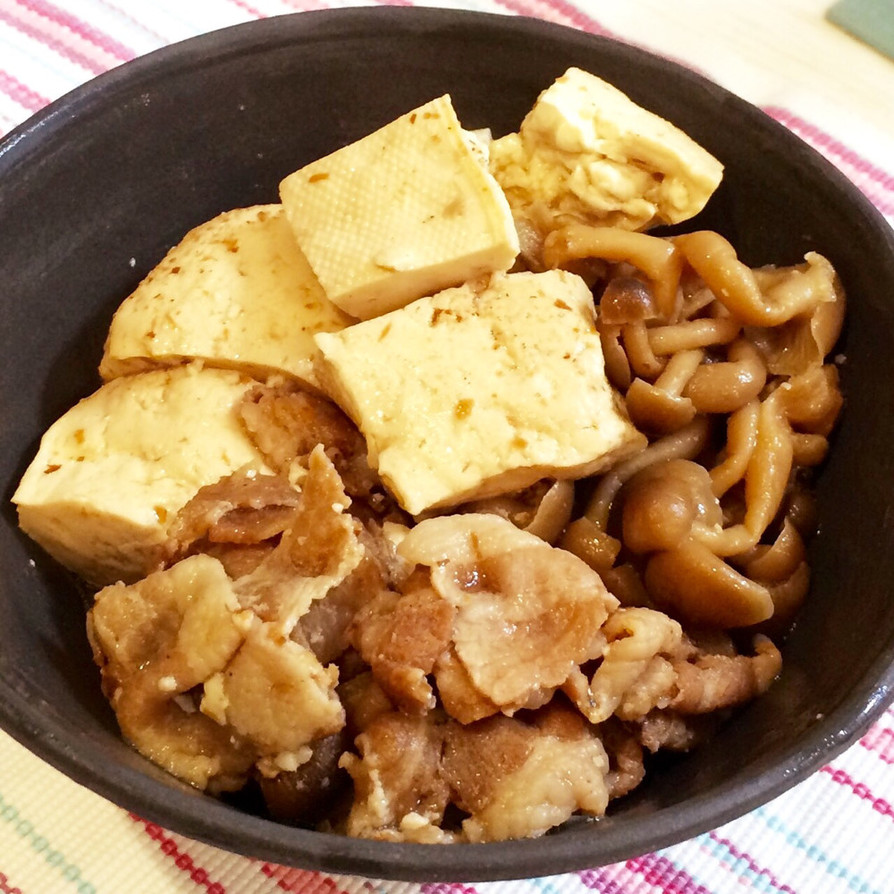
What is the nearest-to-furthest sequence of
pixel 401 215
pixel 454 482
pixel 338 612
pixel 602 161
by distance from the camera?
1. pixel 338 612
2. pixel 454 482
3. pixel 401 215
4. pixel 602 161

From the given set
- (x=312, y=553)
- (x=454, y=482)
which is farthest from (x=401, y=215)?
(x=312, y=553)

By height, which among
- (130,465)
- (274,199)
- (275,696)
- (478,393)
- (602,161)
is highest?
(602,161)

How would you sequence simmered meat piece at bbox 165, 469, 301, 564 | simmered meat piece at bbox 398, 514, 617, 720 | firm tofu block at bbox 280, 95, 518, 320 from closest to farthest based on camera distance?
simmered meat piece at bbox 398, 514, 617, 720
simmered meat piece at bbox 165, 469, 301, 564
firm tofu block at bbox 280, 95, 518, 320

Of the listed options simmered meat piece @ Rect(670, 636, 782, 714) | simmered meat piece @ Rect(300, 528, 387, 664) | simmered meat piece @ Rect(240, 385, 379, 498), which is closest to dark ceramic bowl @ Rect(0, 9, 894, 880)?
simmered meat piece @ Rect(670, 636, 782, 714)

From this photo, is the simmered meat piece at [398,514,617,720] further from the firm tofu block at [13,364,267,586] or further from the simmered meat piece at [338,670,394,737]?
the firm tofu block at [13,364,267,586]

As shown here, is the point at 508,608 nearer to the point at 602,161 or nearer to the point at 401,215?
the point at 401,215

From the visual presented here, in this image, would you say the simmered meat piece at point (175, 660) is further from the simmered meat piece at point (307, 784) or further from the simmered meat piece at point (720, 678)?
the simmered meat piece at point (720, 678)
